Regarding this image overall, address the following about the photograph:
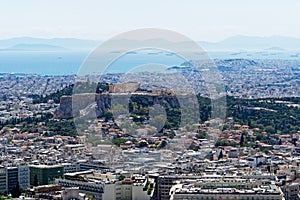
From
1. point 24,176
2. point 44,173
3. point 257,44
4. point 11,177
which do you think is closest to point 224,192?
point 44,173

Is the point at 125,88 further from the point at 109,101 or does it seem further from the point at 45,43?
the point at 45,43

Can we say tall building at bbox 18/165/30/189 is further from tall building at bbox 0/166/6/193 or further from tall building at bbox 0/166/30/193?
tall building at bbox 0/166/6/193

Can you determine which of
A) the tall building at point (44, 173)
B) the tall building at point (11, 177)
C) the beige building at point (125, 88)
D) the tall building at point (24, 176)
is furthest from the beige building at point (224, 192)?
the beige building at point (125, 88)

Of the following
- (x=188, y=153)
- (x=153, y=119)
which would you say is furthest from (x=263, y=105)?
(x=188, y=153)

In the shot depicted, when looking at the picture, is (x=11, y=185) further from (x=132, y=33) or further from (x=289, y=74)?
(x=289, y=74)

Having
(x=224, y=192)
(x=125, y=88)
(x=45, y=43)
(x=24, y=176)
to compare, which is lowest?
(x=24, y=176)
